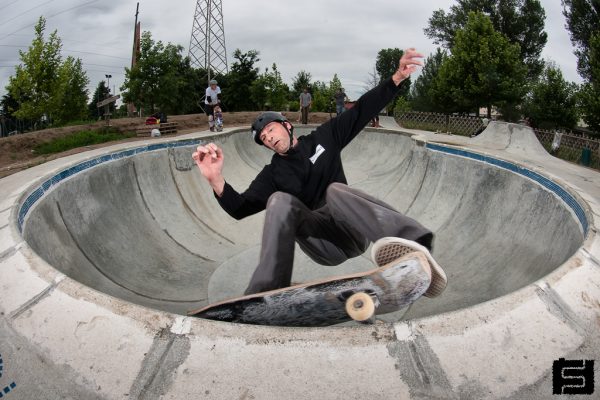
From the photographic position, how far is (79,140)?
49.2ft

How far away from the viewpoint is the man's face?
4.12m

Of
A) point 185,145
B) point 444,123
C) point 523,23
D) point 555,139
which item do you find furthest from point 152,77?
point 523,23

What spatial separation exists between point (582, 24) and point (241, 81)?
105 ft

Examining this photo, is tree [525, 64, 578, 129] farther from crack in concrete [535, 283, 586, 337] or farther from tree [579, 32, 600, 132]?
crack in concrete [535, 283, 586, 337]

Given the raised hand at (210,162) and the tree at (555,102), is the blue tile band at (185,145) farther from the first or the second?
the tree at (555,102)

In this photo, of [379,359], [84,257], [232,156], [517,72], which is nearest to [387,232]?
[379,359]

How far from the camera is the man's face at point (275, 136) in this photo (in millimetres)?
4117

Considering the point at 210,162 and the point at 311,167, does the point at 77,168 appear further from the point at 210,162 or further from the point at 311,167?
the point at 311,167

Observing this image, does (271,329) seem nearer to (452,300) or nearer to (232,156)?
(452,300)

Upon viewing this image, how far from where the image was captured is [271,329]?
8.33 ft

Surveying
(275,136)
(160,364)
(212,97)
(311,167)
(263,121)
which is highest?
(212,97)

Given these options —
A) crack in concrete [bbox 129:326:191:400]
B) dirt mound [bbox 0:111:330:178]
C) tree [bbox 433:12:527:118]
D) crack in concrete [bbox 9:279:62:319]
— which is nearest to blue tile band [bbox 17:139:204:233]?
crack in concrete [bbox 9:279:62:319]

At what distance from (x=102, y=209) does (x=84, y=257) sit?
1.65 meters

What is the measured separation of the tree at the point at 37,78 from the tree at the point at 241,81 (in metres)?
18.6
